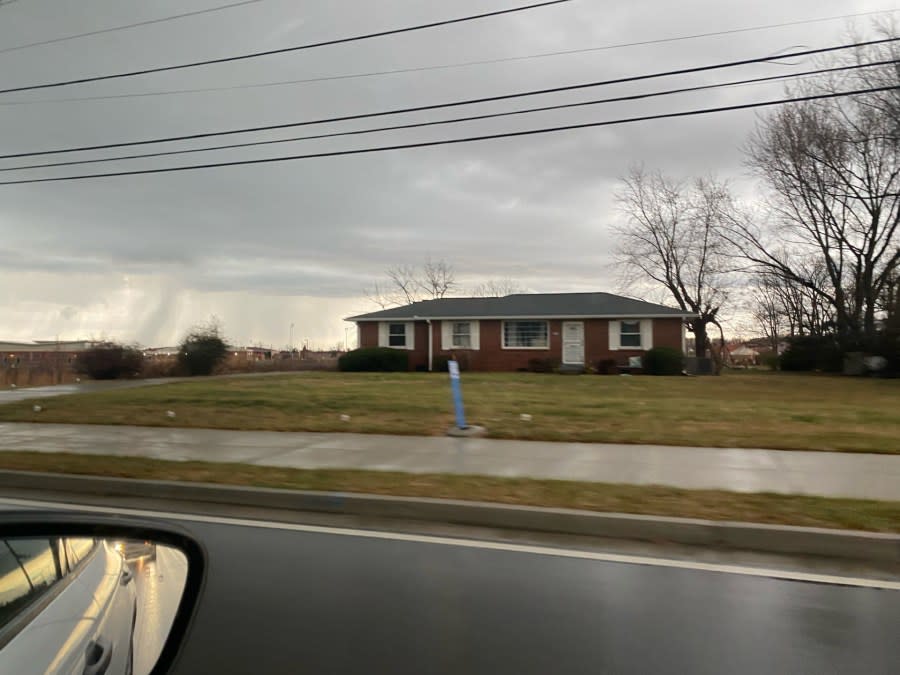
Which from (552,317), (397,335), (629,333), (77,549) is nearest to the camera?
(77,549)

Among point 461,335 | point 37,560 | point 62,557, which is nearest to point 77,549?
point 62,557

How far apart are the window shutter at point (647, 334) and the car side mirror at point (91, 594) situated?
27.7 meters

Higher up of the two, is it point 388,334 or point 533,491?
point 388,334

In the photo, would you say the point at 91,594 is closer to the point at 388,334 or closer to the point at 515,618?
the point at 515,618

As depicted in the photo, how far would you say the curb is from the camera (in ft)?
17.0

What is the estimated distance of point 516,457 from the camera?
8961 millimetres

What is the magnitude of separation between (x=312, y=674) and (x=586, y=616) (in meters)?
1.79

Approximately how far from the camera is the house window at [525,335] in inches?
1155

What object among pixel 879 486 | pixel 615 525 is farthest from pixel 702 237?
pixel 615 525

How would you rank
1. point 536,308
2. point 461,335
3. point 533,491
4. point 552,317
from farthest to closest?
point 461,335 → point 536,308 → point 552,317 → point 533,491

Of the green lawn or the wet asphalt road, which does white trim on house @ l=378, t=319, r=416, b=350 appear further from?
the wet asphalt road

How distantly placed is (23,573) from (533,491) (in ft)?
18.4

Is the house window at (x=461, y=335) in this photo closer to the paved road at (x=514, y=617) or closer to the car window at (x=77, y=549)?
the paved road at (x=514, y=617)

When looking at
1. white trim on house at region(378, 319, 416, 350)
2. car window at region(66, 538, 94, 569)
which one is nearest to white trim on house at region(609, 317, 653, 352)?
white trim on house at region(378, 319, 416, 350)
